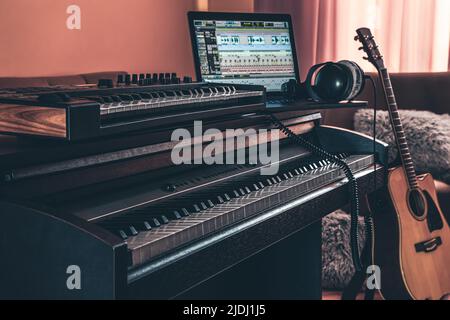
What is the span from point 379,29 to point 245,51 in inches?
79.9

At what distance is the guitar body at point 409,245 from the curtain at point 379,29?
1.54 meters

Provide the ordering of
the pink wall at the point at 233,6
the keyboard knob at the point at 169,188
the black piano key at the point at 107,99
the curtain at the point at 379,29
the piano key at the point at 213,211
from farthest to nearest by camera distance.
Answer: the pink wall at the point at 233,6, the curtain at the point at 379,29, the keyboard knob at the point at 169,188, the black piano key at the point at 107,99, the piano key at the point at 213,211

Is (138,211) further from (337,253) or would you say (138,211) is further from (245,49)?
(337,253)

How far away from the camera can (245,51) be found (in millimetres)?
2029

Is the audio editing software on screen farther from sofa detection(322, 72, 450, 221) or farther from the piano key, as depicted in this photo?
sofa detection(322, 72, 450, 221)

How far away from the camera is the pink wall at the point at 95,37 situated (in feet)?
9.20

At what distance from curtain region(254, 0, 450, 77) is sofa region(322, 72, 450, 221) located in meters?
0.43

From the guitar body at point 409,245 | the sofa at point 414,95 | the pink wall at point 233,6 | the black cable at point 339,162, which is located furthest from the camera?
the pink wall at point 233,6

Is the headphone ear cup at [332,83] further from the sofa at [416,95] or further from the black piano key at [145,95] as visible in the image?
the sofa at [416,95]

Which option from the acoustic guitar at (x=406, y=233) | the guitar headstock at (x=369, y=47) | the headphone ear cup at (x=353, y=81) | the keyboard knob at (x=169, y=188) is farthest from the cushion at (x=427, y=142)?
the keyboard knob at (x=169, y=188)

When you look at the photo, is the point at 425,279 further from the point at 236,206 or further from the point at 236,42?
the point at 236,206

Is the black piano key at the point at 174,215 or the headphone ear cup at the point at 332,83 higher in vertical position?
the headphone ear cup at the point at 332,83

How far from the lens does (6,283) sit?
101cm
